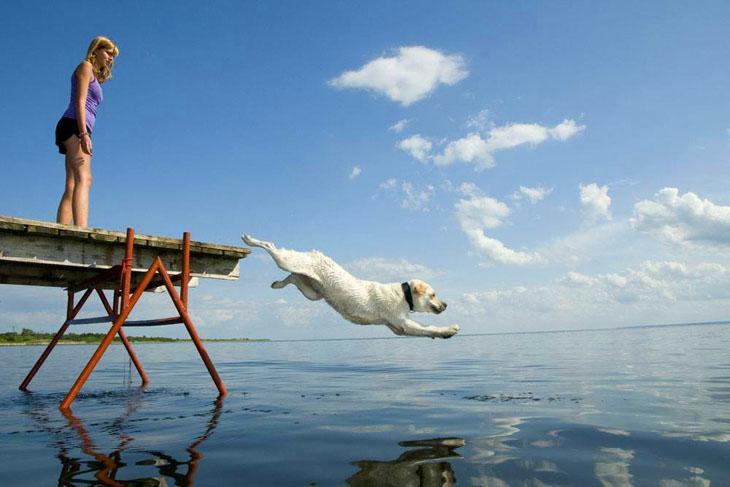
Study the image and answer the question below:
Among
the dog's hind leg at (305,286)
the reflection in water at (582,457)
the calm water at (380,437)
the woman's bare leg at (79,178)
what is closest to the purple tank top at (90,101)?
the woman's bare leg at (79,178)

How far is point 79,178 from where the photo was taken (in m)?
8.52

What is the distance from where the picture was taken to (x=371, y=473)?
4.63 m

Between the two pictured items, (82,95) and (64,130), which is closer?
(82,95)

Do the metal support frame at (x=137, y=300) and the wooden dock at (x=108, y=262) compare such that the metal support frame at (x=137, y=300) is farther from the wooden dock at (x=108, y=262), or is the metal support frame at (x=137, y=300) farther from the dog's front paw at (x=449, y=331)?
the dog's front paw at (x=449, y=331)

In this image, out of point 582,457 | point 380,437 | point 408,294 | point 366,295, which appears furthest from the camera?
point 408,294

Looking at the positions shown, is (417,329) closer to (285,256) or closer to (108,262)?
(285,256)

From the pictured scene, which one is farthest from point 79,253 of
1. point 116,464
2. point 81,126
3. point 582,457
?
point 582,457

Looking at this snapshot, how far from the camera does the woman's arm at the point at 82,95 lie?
8.16 m

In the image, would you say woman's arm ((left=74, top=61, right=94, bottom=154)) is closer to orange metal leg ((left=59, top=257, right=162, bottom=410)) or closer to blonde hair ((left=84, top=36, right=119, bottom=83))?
blonde hair ((left=84, top=36, right=119, bottom=83))

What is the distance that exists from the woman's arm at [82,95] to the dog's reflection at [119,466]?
466cm

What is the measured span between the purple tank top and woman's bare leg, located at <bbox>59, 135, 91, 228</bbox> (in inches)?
15.0

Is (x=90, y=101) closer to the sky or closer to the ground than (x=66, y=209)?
closer to the sky

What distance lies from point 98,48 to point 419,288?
22.0ft

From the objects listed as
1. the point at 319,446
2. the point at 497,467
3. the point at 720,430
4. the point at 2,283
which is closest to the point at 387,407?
the point at 319,446
